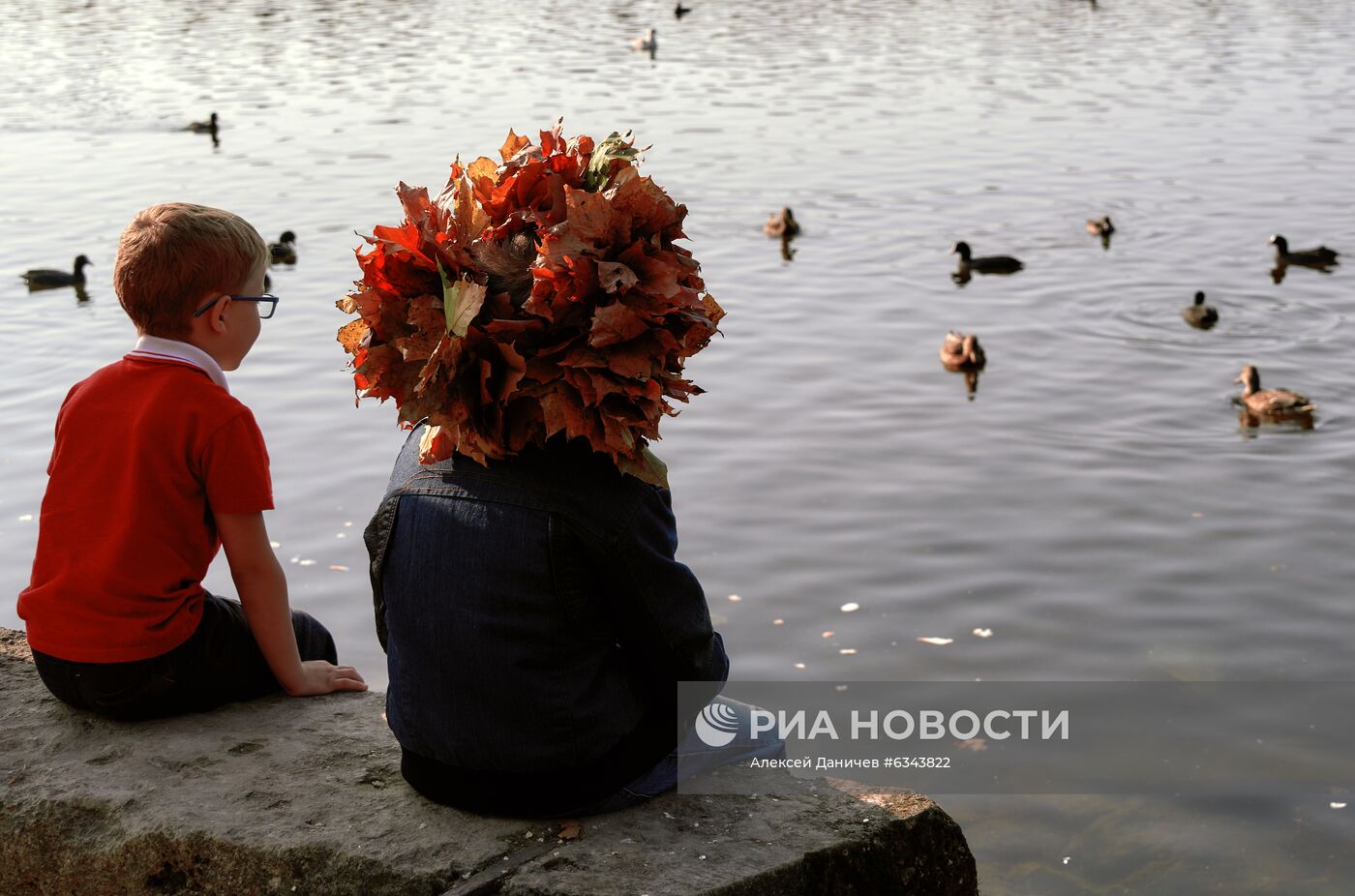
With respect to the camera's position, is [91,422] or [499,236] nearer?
[499,236]

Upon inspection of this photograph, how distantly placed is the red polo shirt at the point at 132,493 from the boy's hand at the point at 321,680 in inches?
19.3

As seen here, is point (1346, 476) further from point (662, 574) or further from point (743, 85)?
point (743, 85)

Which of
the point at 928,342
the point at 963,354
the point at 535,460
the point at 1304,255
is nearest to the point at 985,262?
the point at 928,342

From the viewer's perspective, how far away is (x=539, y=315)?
3045 millimetres

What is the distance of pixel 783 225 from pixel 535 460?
39.7ft

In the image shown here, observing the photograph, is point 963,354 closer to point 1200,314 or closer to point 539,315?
point 1200,314

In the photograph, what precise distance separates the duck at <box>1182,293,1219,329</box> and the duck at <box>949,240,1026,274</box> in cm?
198

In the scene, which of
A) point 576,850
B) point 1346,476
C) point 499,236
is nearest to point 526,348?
point 499,236

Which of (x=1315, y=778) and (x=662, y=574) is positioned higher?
(x=662, y=574)

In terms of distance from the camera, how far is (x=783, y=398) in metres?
10.0

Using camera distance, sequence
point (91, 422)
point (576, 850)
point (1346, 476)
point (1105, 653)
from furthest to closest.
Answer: point (1346, 476) < point (1105, 653) < point (91, 422) < point (576, 850)

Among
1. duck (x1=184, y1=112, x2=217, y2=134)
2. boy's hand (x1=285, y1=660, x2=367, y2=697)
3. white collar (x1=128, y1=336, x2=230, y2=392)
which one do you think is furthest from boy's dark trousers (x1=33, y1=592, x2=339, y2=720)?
duck (x1=184, y1=112, x2=217, y2=134)

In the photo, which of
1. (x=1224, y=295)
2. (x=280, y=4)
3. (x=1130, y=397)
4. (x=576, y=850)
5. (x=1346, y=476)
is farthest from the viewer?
(x=280, y=4)

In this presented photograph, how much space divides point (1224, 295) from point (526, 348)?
11207 mm
